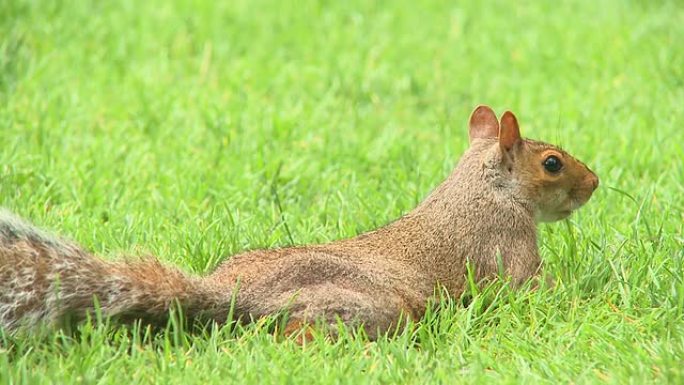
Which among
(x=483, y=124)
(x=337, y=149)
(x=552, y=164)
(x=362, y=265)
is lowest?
(x=362, y=265)

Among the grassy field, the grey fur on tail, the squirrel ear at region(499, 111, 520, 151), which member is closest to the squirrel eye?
the squirrel ear at region(499, 111, 520, 151)

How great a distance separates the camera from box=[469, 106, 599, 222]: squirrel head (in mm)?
4922

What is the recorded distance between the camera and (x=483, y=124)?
17.4ft

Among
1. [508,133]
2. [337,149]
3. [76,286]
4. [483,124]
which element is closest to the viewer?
[76,286]

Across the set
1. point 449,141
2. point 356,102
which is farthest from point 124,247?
point 356,102

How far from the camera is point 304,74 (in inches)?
307

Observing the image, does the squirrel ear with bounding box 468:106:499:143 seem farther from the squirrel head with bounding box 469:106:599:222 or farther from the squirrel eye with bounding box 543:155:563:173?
the squirrel eye with bounding box 543:155:563:173

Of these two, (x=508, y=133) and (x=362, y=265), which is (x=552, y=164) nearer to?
(x=508, y=133)

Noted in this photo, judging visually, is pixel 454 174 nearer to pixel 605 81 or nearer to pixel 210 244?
pixel 210 244

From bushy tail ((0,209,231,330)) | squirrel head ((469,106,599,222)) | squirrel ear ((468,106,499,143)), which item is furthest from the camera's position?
→ squirrel ear ((468,106,499,143))

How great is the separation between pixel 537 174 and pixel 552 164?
0.07 m

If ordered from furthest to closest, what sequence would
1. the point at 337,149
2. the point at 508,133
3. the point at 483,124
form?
the point at 337,149 → the point at 483,124 → the point at 508,133

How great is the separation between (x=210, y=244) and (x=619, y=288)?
149cm

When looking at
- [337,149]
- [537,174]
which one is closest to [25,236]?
[537,174]
